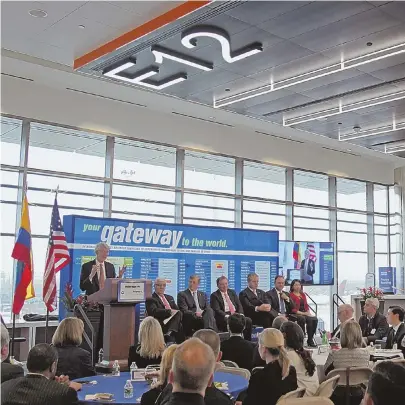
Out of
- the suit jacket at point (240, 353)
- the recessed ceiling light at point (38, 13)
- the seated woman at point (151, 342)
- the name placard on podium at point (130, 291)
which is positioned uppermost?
the recessed ceiling light at point (38, 13)

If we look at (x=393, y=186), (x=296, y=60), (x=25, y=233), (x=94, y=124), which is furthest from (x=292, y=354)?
(x=393, y=186)

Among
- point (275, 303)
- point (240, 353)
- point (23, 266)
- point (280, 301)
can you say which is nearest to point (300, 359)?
point (240, 353)

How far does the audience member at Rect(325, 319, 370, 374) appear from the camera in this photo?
5375 millimetres

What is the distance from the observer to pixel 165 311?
8.14 meters

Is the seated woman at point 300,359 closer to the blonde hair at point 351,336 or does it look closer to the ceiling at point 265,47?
the blonde hair at point 351,336

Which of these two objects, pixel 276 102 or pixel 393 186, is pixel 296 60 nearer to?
pixel 276 102

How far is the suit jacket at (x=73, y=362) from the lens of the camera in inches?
193

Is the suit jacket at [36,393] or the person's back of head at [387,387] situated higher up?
the person's back of head at [387,387]

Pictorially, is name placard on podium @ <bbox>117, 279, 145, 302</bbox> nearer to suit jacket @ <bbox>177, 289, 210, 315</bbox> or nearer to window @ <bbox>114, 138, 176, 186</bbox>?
suit jacket @ <bbox>177, 289, 210, 315</bbox>

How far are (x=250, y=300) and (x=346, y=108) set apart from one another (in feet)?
12.4

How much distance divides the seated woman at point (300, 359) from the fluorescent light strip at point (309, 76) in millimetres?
4221

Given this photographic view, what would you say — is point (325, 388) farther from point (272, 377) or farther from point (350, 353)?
point (350, 353)

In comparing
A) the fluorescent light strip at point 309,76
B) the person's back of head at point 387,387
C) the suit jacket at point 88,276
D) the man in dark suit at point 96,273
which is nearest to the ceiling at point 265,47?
the fluorescent light strip at point 309,76

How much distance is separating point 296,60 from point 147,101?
3.40 m
